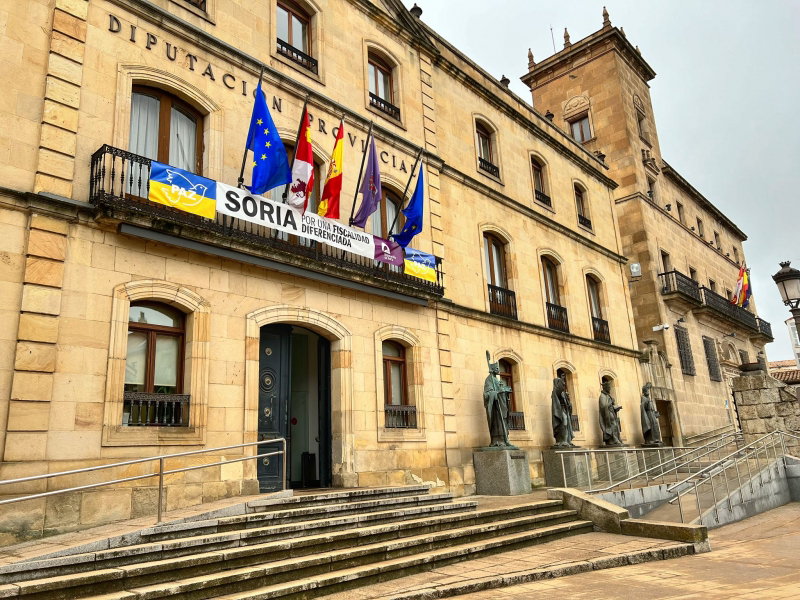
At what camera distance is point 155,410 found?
28.9 ft

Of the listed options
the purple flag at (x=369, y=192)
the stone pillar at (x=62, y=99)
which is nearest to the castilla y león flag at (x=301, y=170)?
the purple flag at (x=369, y=192)

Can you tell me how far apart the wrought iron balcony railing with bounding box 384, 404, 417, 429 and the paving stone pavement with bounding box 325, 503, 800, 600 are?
4080 millimetres

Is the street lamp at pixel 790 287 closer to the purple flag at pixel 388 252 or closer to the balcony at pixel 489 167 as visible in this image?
the purple flag at pixel 388 252

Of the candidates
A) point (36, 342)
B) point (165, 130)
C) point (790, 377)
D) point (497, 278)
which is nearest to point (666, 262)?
point (497, 278)

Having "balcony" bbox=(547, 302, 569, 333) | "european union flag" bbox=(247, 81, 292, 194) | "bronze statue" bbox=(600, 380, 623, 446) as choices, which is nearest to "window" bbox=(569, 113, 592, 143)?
"balcony" bbox=(547, 302, 569, 333)

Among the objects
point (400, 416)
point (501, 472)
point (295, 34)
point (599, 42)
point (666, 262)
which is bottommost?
point (501, 472)

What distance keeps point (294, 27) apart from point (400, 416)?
27.7 ft

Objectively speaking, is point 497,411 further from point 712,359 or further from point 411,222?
point 712,359

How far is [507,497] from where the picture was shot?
11.9 meters

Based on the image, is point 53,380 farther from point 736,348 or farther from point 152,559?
point 736,348

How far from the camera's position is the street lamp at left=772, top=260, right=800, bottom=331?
8828 millimetres

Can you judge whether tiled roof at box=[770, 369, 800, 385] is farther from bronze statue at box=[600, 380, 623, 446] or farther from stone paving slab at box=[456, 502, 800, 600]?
stone paving slab at box=[456, 502, 800, 600]

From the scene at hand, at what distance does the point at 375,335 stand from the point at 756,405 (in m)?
9.89

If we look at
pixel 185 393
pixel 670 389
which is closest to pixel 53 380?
pixel 185 393
